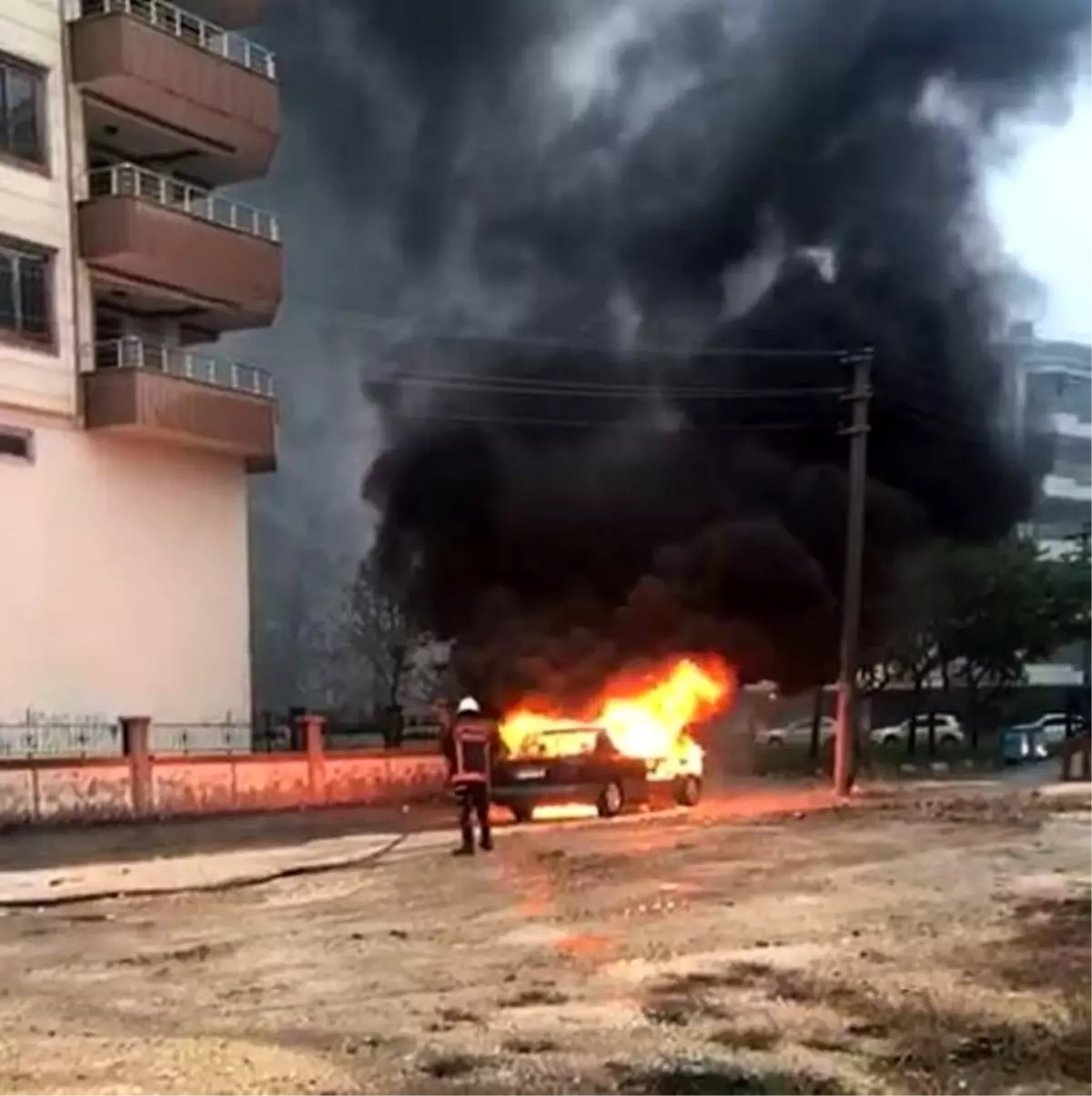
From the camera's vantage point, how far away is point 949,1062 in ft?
24.8

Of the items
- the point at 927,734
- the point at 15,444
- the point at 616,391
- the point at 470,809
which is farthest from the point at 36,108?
the point at 927,734

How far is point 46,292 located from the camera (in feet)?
89.0

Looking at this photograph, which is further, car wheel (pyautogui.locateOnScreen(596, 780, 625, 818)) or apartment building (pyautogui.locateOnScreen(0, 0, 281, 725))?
apartment building (pyautogui.locateOnScreen(0, 0, 281, 725))

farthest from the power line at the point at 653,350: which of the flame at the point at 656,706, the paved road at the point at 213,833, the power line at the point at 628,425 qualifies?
the paved road at the point at 213,833

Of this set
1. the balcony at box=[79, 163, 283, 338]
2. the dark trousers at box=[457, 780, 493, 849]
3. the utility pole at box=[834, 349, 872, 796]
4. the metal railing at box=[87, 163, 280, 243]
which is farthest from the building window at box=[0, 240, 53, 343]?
the utility pole at box=[834, 349, 872, 796]

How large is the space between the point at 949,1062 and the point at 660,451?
24.1 metres

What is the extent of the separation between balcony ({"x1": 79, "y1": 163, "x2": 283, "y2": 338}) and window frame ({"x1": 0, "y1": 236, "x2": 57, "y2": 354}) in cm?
75

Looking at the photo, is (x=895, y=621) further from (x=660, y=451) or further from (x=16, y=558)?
(x=16, y=558)

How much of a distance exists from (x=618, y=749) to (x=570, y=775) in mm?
1193

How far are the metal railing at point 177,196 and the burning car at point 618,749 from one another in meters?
10.1

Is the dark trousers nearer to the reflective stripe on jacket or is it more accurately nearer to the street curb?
Result: the reflective stripe on jacket

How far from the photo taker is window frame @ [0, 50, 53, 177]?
26.5 m

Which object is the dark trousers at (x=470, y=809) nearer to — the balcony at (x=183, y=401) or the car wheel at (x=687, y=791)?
the car wheel at (x=687, y=791)

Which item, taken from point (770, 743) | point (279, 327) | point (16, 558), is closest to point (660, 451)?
point (16, 558)
